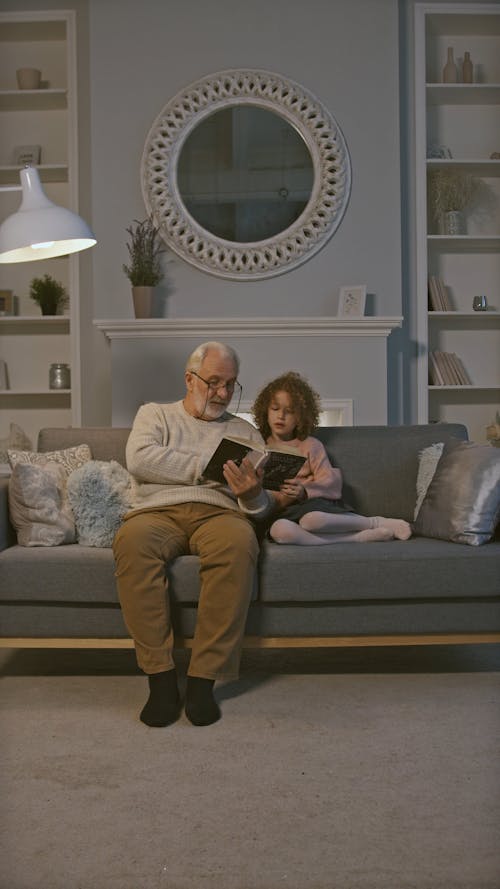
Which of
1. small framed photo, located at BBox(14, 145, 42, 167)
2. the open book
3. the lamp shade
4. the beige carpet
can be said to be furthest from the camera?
small framed photo, located at BBox(14, 145, 42, 167)

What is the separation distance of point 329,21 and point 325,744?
13.1ft

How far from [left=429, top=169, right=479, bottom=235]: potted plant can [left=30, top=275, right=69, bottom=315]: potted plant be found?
217 centimetres

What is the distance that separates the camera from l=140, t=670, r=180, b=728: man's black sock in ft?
7.88

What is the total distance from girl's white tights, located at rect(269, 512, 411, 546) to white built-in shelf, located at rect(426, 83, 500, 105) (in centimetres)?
307

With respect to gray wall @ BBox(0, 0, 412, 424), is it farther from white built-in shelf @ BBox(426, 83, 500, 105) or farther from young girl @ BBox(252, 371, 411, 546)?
young girl @ BBox(252, 371, 411, 546)

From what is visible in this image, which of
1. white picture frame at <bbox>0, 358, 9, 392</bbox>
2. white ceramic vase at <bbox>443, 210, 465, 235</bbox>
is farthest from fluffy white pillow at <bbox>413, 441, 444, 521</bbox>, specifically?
white picture frame at <bbox>0, 358, 9, 392</bbox>

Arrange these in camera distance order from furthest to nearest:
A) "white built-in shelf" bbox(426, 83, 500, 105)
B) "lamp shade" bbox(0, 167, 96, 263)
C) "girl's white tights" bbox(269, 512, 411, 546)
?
"white built-in shelf" bbox(426, 83, 500, 105)
"girl's white tights" bbox(269, 512, 411, 546)
"lamp shade" bbox(0, 167, 96, 263)

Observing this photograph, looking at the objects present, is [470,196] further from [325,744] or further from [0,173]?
[325,744]

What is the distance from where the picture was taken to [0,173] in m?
5.27

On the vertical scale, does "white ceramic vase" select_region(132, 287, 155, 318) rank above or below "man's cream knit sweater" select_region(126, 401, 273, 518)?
above

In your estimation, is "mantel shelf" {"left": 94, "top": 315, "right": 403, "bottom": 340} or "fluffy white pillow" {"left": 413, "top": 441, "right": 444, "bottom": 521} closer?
"fluffy white pillow" {"left": 413, "top": 441, "right": 444, "bottom": 521}

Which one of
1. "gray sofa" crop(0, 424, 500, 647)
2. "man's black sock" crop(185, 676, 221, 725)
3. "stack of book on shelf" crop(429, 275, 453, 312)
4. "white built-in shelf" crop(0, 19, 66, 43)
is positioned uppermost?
"white built-in shelf" crop(0, 19, 66, 43)

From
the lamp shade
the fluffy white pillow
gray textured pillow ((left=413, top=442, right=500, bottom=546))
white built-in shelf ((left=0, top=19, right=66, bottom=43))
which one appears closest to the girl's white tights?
gray textured pillow ((left=413, top=442, right=500, bottom=546))

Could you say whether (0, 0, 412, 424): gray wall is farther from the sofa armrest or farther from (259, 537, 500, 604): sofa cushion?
(259, 537, 500, 604): sofa cushion
